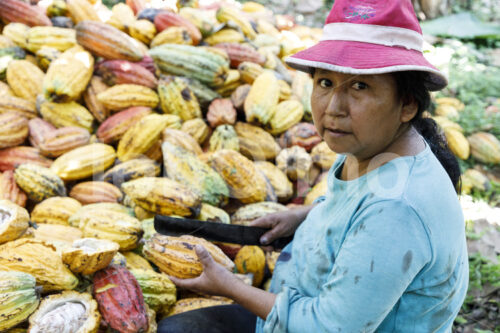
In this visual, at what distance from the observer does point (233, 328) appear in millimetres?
1485

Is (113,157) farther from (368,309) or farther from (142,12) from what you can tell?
(368,309)

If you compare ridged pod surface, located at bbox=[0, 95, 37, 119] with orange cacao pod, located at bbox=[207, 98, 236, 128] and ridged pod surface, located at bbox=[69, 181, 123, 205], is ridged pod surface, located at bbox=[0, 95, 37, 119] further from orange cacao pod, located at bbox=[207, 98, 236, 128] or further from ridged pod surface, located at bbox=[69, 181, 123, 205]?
orange cacao pod, located at bbox=[207, 98, 236, 128]

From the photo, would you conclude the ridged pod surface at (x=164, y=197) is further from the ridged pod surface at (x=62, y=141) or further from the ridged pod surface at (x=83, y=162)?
the ridged pod surface at (x=62, y=141)

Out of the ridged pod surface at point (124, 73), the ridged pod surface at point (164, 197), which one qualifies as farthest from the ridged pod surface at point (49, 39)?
the ridged pod surface at point (164, 197)

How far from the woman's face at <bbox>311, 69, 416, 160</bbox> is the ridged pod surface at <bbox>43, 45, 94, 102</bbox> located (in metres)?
2.15

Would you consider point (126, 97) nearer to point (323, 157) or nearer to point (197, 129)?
point (197, 129)

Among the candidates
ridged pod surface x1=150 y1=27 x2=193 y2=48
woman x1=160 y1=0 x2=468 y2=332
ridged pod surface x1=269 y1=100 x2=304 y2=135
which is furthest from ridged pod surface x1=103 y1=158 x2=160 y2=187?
woman x1=160 y1=0 x2=468 y2=332

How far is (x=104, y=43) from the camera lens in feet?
9.52

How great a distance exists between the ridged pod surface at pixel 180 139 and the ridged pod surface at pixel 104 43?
31.3 inches

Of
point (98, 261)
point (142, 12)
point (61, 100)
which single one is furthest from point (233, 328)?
point (142, 12)

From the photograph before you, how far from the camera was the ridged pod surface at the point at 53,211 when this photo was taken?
212cm

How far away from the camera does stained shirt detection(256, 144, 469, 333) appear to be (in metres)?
0.87

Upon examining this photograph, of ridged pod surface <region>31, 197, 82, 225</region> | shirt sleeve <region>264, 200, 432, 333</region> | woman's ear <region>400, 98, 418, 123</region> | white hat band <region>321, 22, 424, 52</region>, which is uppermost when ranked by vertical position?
white hat band <region>321, 22, 424, 52</region>

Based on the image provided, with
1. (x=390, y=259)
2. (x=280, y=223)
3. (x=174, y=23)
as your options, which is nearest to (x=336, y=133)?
(x=390, y=259)
